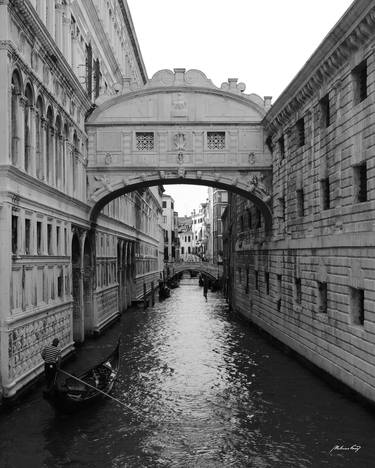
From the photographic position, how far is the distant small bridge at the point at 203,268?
56537 mm

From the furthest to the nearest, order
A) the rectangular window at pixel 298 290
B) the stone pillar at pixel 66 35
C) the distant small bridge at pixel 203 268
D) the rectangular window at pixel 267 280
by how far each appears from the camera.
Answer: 1. the distant small bridge at pixel 203 268
2. the rectangular window at pixel 267 280
3. the rectangular window at pixel 298 290
4. the stone pillar at pixel 66 35

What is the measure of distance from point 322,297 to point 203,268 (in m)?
45.5

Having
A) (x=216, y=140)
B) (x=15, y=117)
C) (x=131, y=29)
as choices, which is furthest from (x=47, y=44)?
(x=131, y=29)

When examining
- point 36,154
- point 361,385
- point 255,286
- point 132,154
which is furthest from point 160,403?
point 255,286

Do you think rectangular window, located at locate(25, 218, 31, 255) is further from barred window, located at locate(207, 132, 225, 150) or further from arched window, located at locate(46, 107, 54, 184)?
barred window, located at locate(207, 132, 225, 150)

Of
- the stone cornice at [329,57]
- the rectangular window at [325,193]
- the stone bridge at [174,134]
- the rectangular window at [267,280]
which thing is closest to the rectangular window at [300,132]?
the stone cornice at [329,57]

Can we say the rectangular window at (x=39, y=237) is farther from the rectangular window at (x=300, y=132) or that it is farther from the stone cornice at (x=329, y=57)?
the rectangular window at (x=300, y=132)

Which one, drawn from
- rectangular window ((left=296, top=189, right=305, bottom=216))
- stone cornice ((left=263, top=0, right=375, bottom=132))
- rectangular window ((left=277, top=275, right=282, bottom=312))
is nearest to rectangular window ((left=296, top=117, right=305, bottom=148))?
stone cornice ((left=263, top=0, right=375, bottom=132))

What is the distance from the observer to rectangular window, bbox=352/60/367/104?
12.7m

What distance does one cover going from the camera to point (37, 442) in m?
10.2

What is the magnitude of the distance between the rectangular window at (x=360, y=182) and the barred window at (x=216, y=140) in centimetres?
820

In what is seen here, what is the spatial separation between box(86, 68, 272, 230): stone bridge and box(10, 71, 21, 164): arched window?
26.2 feet

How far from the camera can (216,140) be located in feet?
67.6

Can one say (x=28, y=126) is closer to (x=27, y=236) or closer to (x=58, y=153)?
(x=27, y=236)
